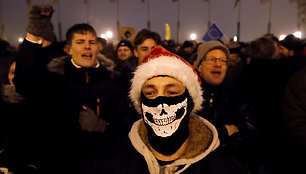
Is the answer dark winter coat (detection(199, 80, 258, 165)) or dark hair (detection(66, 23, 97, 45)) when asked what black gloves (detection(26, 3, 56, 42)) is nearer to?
dark hair (detection(66, 23, 97, 45))

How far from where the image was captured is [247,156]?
281 centimetres

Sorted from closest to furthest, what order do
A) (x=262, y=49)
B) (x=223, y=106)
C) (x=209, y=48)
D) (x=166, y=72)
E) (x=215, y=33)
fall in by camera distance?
(x=166, y=72)
(x=223, y=106)
(x=209, y=48)
(x=262, y=49)
(x=215, y=33)

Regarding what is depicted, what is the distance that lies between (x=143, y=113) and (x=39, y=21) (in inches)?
64.2

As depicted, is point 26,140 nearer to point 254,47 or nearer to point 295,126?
point 295,126

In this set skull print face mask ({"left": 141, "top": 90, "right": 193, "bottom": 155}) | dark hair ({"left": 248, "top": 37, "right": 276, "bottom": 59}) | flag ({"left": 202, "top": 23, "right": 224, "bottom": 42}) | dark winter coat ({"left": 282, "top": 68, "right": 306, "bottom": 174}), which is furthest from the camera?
flag ({"left": 202, "top": 23, "right": 224, "bottom": 42})

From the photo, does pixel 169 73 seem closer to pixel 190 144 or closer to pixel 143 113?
pixel 143 113

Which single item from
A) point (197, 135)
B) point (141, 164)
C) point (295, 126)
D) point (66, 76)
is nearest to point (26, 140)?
point (66, 76)

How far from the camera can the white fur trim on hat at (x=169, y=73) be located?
6.24 ft

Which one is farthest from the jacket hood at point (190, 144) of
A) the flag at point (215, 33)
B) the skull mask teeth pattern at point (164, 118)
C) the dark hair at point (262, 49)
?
the flag at point (215, 33)

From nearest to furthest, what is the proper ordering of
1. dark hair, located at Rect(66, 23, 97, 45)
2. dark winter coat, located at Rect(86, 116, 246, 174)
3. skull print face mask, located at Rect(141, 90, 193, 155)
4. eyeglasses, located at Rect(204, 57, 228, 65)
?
dark winter coat, located at Rect(86, 116, 246, 174), skull print face mask, located at Rect(141, 90, 193, 155), eyeglasses, located at Rect(204, 57, 228, 65), dark hair, located at Rect(66, 23, 97, 45)

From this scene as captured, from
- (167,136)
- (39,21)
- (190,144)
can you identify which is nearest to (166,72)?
(167,136)

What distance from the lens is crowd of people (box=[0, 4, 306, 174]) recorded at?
6.06ft

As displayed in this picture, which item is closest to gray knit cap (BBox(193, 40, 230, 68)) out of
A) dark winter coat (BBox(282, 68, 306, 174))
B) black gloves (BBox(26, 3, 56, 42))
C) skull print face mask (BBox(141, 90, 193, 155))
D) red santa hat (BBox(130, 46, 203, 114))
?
dark winter coat (BBox(282, 68, 306, 174))

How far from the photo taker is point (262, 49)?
13.8 ft
